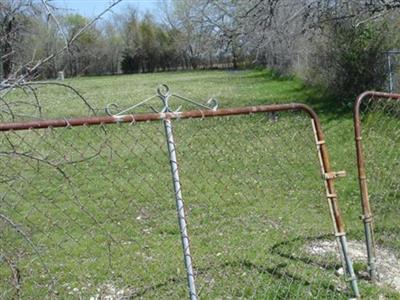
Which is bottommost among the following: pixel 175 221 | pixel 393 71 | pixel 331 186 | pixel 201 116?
pixel 175 221

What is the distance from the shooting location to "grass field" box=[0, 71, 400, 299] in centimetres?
409

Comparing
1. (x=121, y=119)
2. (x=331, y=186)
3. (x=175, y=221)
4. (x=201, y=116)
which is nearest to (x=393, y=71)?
(x=175, y=221)

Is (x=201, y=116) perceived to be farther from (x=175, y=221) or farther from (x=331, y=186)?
(x=175, y=221)

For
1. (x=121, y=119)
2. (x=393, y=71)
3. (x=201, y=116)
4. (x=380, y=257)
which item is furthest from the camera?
(x=393, y=71)

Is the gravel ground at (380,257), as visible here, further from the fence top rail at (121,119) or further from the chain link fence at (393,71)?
the chain link fence at (393,71)

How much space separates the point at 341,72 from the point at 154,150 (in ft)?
19.4

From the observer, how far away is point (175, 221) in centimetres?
598

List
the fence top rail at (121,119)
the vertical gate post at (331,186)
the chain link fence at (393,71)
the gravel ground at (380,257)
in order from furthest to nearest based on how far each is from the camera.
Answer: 1. the chain link fence at (393,71)
2. the gravel ground at (380,257)
3. the vertical gate post at (331,186)
4. the fence top rail at (121,119)

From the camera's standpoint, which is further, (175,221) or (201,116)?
(175,221)

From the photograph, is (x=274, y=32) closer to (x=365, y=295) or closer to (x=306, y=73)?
(x=306, y=73)

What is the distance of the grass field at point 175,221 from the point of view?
13.4 ft

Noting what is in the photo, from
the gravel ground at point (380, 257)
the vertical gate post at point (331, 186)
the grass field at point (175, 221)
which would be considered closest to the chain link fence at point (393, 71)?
the grass field at point (175, 221)

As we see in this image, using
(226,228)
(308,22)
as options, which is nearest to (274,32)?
(308,22)

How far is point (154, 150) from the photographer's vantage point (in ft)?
35.3
